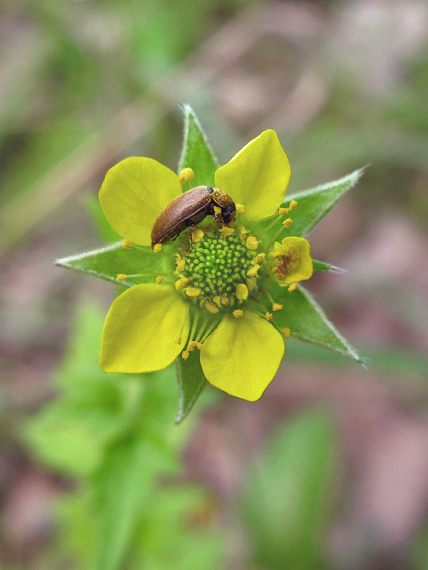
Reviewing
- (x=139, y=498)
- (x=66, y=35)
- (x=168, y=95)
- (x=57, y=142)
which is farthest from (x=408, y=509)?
(x=66, y=35)

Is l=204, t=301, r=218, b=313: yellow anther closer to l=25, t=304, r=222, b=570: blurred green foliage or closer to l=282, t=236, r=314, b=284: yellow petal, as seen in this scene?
l=282, t=236, r=314, b=284: yellow petal

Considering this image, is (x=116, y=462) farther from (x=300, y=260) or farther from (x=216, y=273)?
(x=300, y=260)

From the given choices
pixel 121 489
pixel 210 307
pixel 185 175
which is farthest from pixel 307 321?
pixel 121 489

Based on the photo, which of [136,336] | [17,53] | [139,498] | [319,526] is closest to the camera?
[136,336]

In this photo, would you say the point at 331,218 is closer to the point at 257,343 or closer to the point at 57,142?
the point at 57,142

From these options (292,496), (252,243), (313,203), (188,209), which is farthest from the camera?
(292,496)

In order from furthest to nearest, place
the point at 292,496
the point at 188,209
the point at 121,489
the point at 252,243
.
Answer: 1. the point at 292,496
2. the point at 121,489
3. the point at 252,243
4. the point at 188,209

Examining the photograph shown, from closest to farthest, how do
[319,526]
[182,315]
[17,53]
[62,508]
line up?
[182,315] → [62,508] → [319,526] → [17,53]

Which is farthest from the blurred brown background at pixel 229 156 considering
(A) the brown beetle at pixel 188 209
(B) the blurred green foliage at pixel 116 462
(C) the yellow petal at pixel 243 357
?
(A) the brown beetle at pixel 188 209
